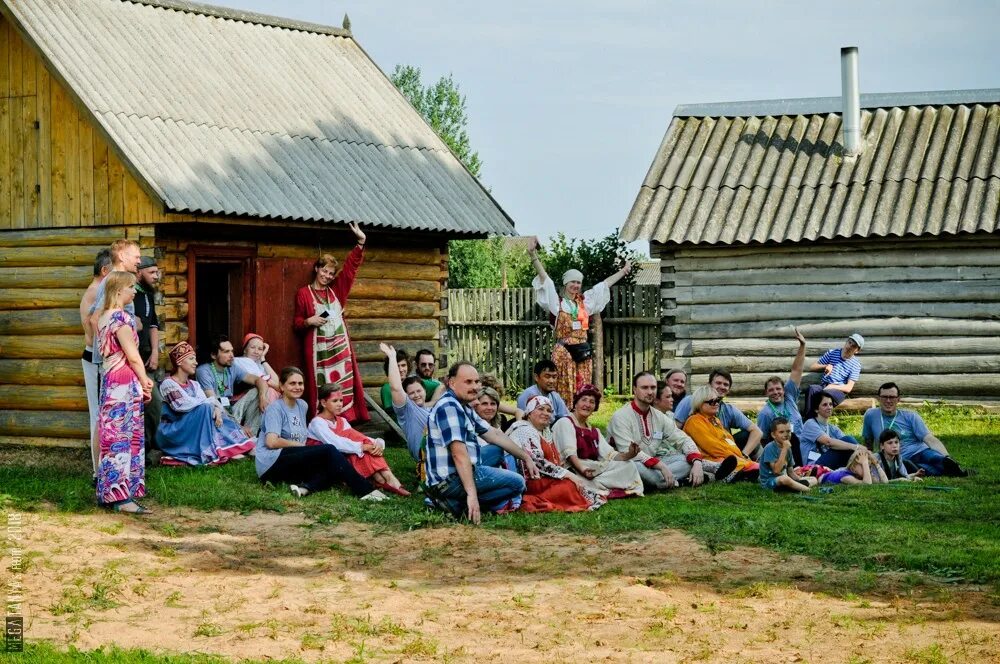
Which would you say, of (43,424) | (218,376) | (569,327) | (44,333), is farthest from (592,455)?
(44,333)

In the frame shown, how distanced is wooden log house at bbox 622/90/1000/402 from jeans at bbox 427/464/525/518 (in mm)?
8272

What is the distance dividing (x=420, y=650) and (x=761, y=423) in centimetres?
720

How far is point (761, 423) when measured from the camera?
13.9 metres

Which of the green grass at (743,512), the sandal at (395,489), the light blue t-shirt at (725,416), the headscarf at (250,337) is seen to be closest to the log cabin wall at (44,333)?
the green grass at (743,512)

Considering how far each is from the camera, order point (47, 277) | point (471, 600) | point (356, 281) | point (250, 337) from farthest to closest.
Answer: point (356, 281)
point (47, 277)
point (250, 337)
point (471, 600)

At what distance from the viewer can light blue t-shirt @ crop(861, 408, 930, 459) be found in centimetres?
1352

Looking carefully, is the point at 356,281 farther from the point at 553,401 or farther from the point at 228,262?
the point at 553,401

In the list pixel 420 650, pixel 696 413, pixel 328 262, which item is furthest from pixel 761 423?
pixel 420 650

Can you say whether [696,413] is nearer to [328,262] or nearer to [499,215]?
[328,262]

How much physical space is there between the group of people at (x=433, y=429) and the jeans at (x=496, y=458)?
1 cm

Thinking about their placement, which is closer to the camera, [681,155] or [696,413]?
[696,413]

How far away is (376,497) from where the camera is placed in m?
11.9

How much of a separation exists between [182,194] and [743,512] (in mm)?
6462

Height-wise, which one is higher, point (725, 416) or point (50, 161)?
point (50, 161)
